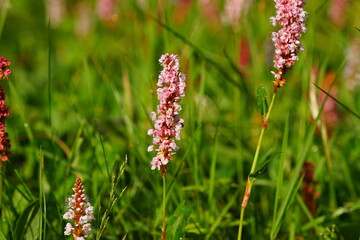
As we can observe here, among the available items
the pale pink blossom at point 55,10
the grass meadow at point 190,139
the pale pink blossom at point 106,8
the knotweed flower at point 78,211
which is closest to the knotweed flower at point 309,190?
the grass meadow at point 190,139

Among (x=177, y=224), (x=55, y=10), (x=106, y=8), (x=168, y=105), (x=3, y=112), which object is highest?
(x=55, y=10)

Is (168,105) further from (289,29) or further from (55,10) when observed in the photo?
(55,10)

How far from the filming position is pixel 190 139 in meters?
2.53

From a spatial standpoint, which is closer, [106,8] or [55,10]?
[106,8]

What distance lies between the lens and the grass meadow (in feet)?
7.06

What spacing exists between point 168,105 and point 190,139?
0.96m

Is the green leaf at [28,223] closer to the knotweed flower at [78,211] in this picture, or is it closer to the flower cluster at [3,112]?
the flower cluster at [3,112]

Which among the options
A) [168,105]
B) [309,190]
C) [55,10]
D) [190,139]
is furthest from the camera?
[55,10]

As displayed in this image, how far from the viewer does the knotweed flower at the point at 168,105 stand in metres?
1.55

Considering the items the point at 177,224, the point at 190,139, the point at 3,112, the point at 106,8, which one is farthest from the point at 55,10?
the point at 177,224

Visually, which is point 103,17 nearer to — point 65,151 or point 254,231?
point 65,151

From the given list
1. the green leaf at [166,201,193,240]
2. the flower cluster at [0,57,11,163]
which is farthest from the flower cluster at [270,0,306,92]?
the flower cluster at [0,57,11,163]

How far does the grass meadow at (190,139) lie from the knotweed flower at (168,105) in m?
0.20

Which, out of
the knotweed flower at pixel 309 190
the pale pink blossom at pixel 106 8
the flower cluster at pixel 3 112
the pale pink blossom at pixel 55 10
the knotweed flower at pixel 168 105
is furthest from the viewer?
the pale pink blossom at pixel 55 10
